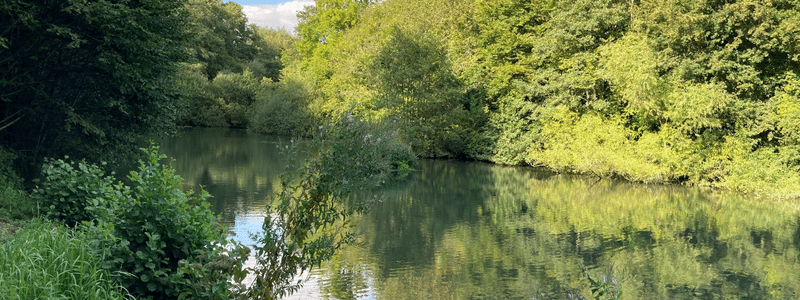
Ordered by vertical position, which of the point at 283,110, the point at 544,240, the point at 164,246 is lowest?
the point at 544,240

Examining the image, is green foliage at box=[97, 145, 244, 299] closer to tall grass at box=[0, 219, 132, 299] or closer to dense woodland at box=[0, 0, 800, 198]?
tall grass at box=[0, 219, 132, 299]

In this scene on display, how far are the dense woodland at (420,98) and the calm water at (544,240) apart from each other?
1908 mm

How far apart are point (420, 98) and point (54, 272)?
28.3 m

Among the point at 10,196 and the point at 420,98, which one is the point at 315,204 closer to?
the point at 10,196

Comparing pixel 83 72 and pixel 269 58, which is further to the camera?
pixel 269 58

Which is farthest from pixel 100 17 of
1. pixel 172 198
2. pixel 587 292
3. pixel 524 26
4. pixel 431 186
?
pixel 524 26

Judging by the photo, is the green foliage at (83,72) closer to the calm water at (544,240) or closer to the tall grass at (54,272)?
the calm water at (544,240)

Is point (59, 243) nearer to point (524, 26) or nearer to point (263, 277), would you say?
point (263, 277)

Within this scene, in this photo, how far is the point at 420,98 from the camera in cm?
3275

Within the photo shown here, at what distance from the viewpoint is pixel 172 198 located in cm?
520

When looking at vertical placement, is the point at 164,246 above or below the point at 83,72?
below

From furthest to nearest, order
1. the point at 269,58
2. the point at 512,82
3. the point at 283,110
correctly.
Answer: the point at 269,58 → the point at 283,110 → the point at 512,82

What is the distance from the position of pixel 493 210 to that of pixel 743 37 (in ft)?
42.5

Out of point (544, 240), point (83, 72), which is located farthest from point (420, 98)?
point (83, 72)
